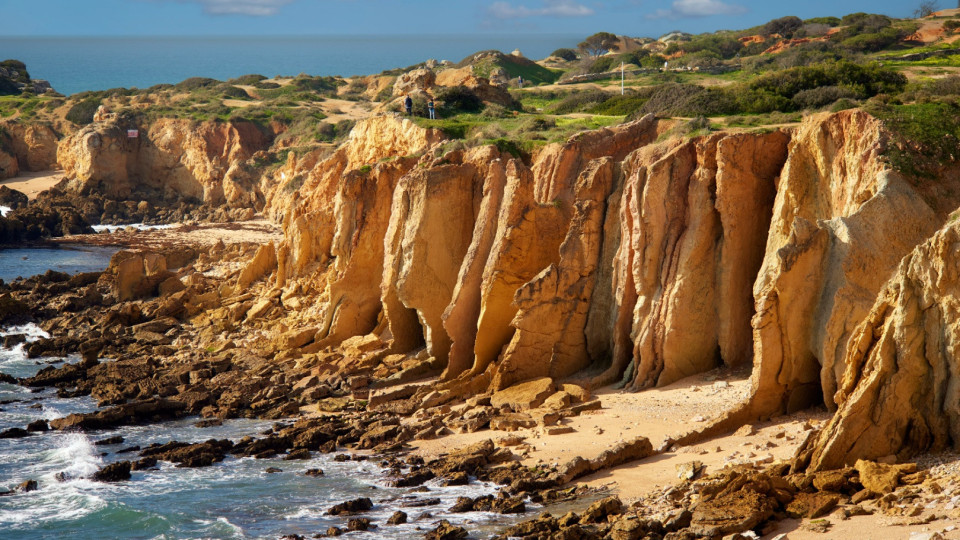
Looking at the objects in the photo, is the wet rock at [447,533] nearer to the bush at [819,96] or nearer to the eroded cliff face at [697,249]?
the eroded cliff face at [697,249]

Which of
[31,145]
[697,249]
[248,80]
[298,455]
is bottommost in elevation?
[298,455]

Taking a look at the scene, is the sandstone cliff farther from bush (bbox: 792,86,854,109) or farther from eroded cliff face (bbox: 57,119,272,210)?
eroded cliff face (bbox: 57,119,272,210)

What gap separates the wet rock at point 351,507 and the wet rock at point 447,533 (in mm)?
1978

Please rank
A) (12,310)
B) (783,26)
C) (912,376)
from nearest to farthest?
(912,376) → (12,310) → (783,26)

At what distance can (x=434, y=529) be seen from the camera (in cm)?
1677

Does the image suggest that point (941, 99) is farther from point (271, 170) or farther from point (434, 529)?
point (271, 170)

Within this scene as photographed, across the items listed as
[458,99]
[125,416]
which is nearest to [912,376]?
[125,416]

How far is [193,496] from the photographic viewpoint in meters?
19.9

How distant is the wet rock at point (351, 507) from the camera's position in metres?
18.1

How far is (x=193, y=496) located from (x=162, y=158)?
5307 centimetres

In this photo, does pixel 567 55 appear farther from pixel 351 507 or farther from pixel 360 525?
pixel 360 525

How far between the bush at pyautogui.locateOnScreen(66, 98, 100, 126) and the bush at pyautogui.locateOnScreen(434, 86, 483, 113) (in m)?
45.3

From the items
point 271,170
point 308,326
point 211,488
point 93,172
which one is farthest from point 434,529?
point 93,172

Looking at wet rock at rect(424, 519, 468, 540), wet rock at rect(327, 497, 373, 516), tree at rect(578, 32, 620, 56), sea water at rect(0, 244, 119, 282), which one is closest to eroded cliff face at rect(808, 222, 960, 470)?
wet rock at rect(424, 519, 468, 540)
